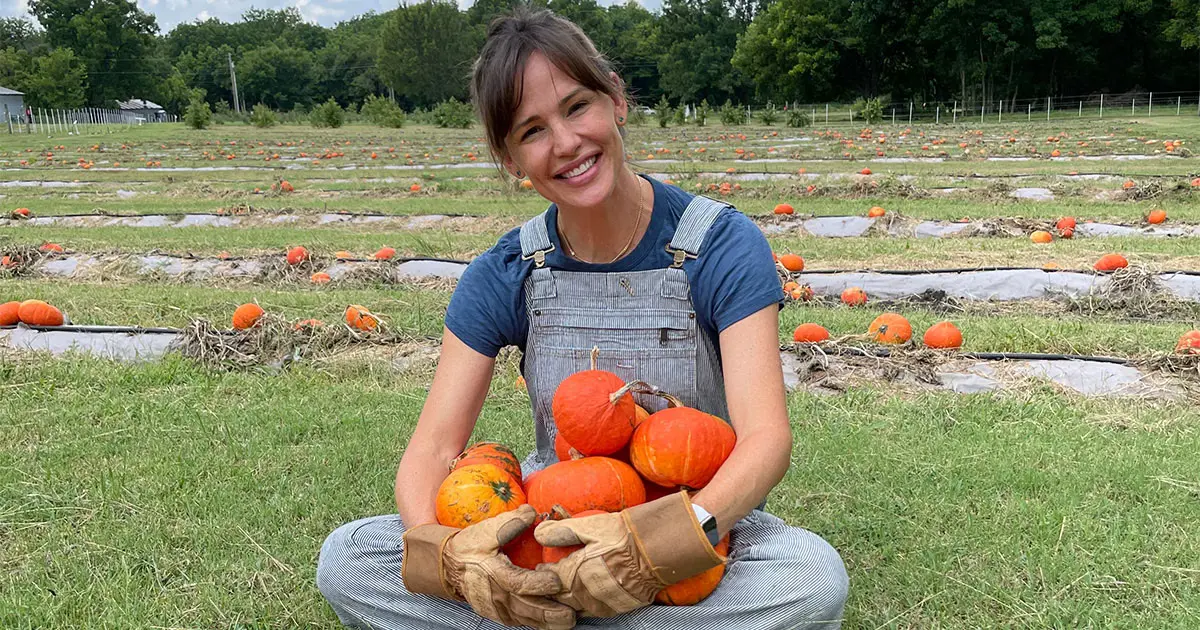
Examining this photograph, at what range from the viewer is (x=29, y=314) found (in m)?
5.62

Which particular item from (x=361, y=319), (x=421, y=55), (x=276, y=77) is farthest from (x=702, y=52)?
(x=361, y=319)

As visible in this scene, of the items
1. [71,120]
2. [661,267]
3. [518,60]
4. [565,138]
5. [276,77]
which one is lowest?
[661,267]

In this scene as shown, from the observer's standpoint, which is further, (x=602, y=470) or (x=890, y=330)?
(x=890, y=330)

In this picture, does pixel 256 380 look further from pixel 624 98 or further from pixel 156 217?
pixel 156 217

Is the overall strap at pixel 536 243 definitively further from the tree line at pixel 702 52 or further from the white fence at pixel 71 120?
the white fence at pixel 71 120

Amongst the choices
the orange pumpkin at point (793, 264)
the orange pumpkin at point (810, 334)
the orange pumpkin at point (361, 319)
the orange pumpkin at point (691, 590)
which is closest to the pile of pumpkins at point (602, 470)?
the orange pumpkin at point (691, 590)

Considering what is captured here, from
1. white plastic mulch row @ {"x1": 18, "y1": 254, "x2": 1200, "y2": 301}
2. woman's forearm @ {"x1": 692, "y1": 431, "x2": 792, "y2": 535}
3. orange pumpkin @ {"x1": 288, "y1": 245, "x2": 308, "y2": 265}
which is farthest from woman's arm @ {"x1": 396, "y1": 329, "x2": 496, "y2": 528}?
orange pumpkin @ {"x1": 288, "y1": 245, "x2": 308, "y2": 265}

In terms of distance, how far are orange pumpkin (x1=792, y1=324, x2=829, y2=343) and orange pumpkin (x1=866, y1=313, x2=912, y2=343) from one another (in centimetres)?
25

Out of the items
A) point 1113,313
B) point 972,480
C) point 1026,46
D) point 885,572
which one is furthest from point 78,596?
point 1026,46

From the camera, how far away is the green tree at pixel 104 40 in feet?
240

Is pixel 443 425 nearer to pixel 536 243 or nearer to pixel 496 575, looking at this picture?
pixel 536 243

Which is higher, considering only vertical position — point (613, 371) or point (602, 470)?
point (613, 371)

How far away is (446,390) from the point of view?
97.8 inches

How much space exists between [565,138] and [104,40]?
273ft
